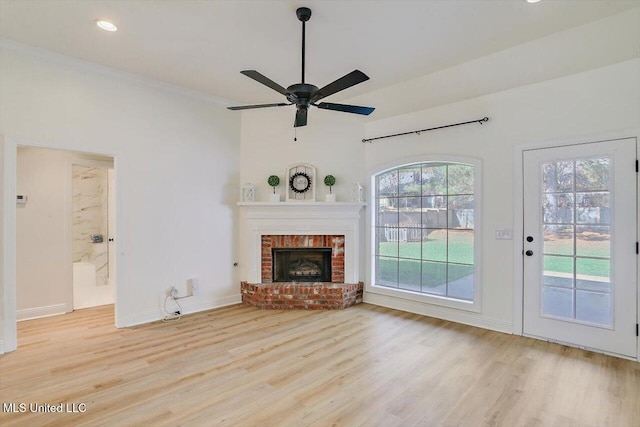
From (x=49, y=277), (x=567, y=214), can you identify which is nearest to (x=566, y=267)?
(x=567, y=214)

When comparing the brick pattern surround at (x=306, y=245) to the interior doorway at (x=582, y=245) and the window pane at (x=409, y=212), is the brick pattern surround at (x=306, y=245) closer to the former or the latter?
the window pane at (x=409, y=212)

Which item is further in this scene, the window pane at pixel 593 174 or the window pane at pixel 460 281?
the window pane at pixel 460 281

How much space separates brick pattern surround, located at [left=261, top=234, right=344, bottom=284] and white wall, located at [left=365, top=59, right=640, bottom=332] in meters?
0.96

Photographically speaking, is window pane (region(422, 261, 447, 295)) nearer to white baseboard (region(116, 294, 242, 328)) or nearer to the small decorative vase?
the small decorative vase

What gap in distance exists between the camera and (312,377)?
264cm

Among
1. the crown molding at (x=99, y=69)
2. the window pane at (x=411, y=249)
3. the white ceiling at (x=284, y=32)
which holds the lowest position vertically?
the window pane at (x=411, y=249)

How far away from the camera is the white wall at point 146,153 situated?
3311 mm

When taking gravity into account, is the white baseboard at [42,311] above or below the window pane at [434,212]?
below

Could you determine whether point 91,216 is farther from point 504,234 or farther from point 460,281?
point 504,234

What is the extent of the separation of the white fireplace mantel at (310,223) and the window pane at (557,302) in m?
2.29

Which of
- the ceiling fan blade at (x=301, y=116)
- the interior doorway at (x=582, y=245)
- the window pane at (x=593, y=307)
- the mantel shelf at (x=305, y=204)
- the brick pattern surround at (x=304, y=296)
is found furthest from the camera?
the mantel shelf at (x=305, y=204)

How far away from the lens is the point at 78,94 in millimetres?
3580

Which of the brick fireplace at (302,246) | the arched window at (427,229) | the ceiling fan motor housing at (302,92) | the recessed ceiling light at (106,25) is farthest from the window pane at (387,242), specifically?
the recessed ceiling light at (106,25)

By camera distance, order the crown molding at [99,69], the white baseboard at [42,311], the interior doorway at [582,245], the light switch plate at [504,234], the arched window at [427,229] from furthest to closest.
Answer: the white baseboard at [42,311], the arched window at [427,229], the light switch plate at [504,234], the crown molding at [99,69], the interior doorway at [582,245]
